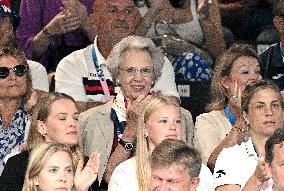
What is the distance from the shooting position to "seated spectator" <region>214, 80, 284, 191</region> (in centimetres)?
843

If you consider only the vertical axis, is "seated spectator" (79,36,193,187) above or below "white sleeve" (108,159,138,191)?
above

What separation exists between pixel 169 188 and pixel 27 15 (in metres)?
3.58

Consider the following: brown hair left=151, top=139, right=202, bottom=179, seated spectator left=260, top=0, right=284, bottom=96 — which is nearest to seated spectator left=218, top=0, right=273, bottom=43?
seated spectator left=260, top=0, right=284, bottom=96

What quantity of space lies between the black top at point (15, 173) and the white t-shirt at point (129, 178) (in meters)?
0.66

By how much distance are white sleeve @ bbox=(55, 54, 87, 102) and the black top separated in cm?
139

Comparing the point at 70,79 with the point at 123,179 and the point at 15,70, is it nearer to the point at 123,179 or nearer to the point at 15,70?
the point at 15,70

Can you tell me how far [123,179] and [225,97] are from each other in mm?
1604

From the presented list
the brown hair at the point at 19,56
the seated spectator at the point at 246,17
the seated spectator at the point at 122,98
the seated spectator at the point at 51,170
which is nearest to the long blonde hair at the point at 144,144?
the seated spectator at the point at 122,98

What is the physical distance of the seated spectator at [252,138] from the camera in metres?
8.43

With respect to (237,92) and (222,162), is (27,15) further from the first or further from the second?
(222,162)

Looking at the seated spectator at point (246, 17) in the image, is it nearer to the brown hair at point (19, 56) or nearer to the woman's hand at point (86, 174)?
the brown hair at point (19, 56)

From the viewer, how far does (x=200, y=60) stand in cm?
1039

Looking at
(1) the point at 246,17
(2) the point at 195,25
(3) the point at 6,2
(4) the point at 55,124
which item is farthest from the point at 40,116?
(1) the point at 246,17

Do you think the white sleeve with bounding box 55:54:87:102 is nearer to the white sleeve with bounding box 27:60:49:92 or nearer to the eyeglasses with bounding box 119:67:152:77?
the white sleeve with bounding box 27:60:49:92
